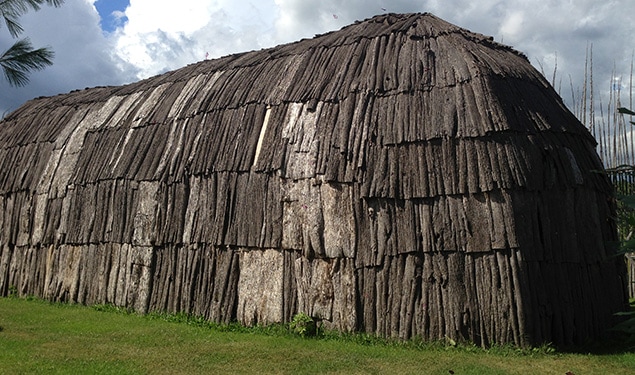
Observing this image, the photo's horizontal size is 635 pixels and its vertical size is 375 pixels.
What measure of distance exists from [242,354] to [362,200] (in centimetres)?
286

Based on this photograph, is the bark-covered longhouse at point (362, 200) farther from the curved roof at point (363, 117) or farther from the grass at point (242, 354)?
the grass at point (242, 354)

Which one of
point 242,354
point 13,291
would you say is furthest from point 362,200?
point 13,291

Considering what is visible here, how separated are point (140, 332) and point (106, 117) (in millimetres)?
6188

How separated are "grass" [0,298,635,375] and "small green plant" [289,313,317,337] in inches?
5.5

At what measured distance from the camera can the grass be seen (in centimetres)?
786

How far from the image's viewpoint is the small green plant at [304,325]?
9.45m

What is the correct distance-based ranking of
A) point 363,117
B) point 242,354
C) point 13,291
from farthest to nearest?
point 13,291 < point 363,117 < point 242,354

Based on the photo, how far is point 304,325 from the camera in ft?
31.1

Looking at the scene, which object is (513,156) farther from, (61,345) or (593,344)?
(61,345)

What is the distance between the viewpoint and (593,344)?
9094mm

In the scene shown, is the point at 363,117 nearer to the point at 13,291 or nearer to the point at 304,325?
the point at 304,325

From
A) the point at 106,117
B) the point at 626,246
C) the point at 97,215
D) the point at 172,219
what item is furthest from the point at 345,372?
the point at 106,117

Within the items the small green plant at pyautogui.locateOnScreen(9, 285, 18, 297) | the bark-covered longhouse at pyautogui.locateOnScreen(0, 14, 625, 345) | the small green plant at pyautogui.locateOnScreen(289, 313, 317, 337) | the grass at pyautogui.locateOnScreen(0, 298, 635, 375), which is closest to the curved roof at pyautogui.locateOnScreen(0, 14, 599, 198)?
the bark-covered longhouse at pyautogui.locateOnScreen(0, 14, 625, 345)

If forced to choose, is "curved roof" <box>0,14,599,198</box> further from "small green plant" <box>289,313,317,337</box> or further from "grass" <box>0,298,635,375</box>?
"grass" <box>0,298,635,375</box>
